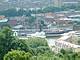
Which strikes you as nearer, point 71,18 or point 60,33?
point 60,33

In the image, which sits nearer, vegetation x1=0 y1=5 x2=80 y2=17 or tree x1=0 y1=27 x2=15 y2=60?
tree x1=0 y1=27 x2=15 y2=60

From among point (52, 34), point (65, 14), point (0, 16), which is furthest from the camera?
point (65, 14)

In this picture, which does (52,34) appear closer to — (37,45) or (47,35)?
(47,35)

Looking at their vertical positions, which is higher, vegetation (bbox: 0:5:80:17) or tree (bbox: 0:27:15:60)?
tree (bbox: 0:27:15:60)

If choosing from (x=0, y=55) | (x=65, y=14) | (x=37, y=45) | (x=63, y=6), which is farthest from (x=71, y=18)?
(x=0, y=55)

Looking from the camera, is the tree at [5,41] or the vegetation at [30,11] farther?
the vegetation at [30,11]

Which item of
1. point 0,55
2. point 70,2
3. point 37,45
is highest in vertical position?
point 0,55

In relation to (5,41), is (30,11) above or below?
below

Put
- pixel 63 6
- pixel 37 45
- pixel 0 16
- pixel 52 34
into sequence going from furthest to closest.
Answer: pixel 63 6, pixel 0 16, pixel 52 34, pixel 37 45

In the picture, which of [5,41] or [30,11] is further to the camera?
[30,11]

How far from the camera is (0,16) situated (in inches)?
750

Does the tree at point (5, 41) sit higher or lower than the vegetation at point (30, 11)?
higher

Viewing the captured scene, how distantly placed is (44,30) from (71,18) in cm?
303

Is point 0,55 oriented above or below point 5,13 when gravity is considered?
above
